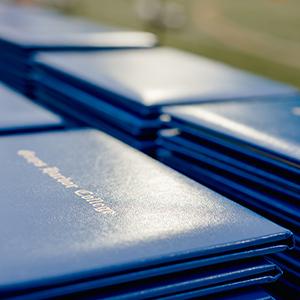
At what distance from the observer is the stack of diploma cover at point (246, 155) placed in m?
0.90

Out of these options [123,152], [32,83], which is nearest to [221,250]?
[123,152]

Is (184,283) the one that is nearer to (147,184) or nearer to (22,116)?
(147,184)

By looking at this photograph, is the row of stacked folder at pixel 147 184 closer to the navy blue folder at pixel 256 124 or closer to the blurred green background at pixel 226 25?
the navy blue folder at pixel 256 124

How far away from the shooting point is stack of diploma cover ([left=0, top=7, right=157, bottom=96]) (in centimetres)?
168

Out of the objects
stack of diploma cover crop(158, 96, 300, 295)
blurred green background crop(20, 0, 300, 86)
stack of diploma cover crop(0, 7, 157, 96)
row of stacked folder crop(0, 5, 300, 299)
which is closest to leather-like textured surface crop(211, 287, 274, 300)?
row of stacked folder crop(0, 5, 300, 299)

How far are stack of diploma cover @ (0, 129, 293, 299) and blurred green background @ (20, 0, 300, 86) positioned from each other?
206cm

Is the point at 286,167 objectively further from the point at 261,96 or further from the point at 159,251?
the point at 261,96

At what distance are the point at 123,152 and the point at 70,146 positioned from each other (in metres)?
0.09

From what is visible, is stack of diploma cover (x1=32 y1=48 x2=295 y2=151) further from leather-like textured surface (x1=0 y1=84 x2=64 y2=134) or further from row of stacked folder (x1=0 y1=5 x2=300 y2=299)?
leather-like textured surface (x1=0 y1=84 x2=64 y2=134)

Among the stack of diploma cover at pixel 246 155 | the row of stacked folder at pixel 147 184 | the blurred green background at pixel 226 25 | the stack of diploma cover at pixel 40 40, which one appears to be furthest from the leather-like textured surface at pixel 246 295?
the blurred green background at pixel 226 25

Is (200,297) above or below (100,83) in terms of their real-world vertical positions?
below

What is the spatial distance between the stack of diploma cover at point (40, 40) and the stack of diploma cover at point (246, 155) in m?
0.64

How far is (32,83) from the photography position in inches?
63.9

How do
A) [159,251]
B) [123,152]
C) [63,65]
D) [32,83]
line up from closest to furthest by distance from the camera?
[159,251]
[123,152]
[63,65]
[32,83]
